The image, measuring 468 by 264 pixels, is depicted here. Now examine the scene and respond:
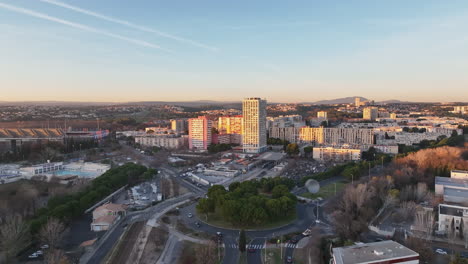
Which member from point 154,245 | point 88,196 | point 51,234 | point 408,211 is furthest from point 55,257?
point 408,211

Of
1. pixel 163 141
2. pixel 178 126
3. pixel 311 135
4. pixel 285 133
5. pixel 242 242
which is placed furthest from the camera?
pixel 178 126

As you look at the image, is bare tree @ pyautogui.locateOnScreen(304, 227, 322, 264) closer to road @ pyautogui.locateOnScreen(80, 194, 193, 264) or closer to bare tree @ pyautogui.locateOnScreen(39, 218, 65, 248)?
road @ pyautogui.locateOnScreen(80, 194, 193, 264)

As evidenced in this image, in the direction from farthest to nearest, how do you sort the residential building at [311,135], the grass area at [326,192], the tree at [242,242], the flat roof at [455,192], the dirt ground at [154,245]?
the residential building at [311,135] → the grass area at [326,192] → the flat roof at [455,192] → the tree at [242,242] → the dirt ground at [154,245]

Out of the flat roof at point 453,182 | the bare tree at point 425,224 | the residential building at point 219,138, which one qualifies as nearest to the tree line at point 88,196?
the bare tree at point 425,224

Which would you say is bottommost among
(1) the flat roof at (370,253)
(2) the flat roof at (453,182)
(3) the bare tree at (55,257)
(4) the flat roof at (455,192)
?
(3) the bare tree at (55,257)

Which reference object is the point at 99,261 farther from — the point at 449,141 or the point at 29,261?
the point at 449,141

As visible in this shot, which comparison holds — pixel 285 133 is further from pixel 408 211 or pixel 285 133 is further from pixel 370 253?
pixel 370 253

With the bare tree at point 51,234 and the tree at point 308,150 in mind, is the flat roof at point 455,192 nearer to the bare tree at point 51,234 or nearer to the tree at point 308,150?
the tree at point 308,150
